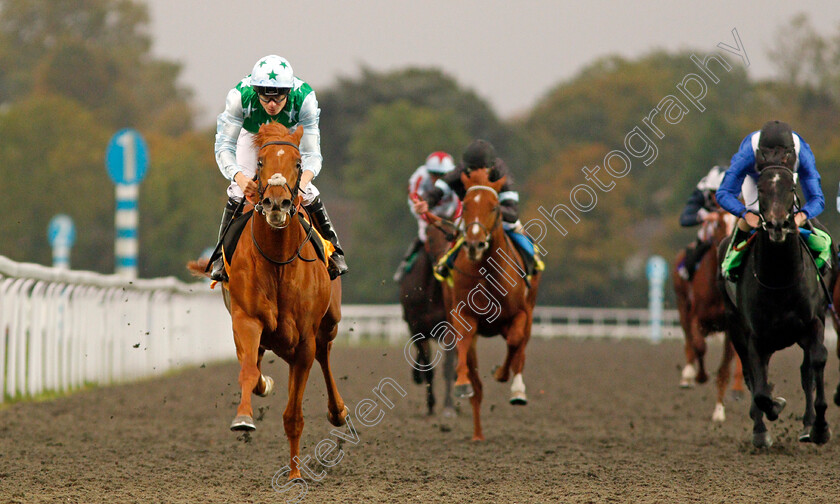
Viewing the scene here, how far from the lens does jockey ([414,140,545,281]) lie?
950cm

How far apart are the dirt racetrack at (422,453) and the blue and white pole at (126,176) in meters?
2.84

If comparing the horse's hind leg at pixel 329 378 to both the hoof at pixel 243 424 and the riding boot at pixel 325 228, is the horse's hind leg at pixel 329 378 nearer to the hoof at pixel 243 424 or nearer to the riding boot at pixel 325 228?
the riding boot at pixel 325 228

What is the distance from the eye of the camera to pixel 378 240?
160ft

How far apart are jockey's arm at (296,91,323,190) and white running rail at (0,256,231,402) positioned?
2.55 m

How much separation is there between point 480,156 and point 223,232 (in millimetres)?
2892

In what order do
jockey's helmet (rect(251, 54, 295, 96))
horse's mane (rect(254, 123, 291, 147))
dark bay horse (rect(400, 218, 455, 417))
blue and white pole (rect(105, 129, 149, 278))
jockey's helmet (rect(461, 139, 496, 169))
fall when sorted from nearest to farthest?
1. horse's mane (rect(254, 123, 291, 147))
2. jockey's helmet (rect(251, 54, 295, 96))
3. jockey's helmet (rect(461, 139, 496, 169))
4. dark bay horse (rect(400, 218, 455, 417))
5. blue and white pole (rect(105, 129, 149, 278))

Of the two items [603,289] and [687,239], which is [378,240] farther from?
[687,239]

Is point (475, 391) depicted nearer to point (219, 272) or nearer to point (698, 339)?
point (219, 272)

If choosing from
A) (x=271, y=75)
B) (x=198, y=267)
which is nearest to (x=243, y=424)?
(x=271, y=75)

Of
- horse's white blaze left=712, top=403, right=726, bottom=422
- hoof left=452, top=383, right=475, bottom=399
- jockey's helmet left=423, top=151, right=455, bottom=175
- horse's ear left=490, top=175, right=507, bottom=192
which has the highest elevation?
jockey's helmet left=423, top=151, right=455, bottom=175

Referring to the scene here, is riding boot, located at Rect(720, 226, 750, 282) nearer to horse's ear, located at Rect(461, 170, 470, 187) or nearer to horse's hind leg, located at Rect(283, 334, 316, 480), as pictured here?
horse's ear, located at Rect(461, 170, 470, 187)

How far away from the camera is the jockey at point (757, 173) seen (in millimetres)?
7824

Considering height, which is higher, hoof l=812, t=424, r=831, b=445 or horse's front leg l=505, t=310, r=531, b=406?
horse's front leg l=505, t=310, r=531, b=406

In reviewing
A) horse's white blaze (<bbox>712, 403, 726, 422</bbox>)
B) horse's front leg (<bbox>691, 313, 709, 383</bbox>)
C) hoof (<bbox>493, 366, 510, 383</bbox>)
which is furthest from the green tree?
hoof (<bbox>493, 366, 510, 383</bbox>)
